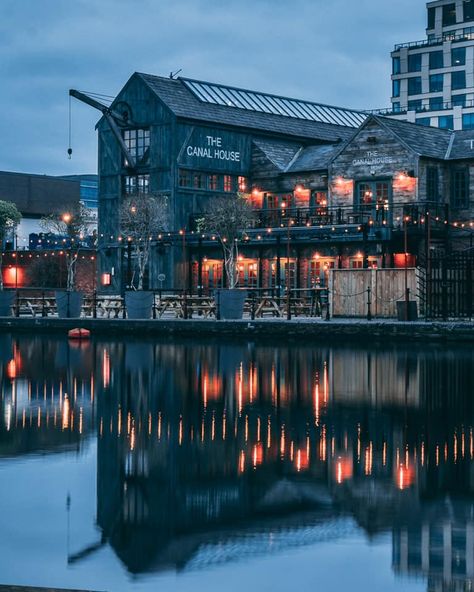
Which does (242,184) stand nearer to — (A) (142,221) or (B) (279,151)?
(B) (279,151)

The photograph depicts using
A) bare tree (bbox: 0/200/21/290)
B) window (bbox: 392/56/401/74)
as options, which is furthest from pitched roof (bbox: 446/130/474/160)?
window (bbox: 392/56/401/74)

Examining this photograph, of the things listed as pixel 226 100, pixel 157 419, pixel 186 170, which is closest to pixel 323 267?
pixel 186 170

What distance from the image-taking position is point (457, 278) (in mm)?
38000

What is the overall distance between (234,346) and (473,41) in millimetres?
82154

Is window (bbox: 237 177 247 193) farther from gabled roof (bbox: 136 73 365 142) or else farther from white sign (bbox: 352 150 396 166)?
white sign (bbox: 352 150 396 166)

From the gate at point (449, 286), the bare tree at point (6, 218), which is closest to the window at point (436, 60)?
the bare tree at point (6, 218)

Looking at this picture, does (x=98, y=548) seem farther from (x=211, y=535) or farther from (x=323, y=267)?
(x=323, y=267)

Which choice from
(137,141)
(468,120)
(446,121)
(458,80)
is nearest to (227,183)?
(137,141)

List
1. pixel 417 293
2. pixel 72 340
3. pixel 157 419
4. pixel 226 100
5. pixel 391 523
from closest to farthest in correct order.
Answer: pixel 391 523 < pixel 157 419 < pixel 72 340 < pixel 417 293 < pixel 226 100

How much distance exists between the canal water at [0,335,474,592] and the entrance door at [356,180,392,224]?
2986 cm

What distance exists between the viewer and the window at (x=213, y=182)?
56594 mm

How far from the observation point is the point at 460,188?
169ft

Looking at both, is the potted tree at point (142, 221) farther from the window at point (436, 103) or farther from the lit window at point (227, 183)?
the window at point (436, 103)

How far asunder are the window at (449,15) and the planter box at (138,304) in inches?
3159
